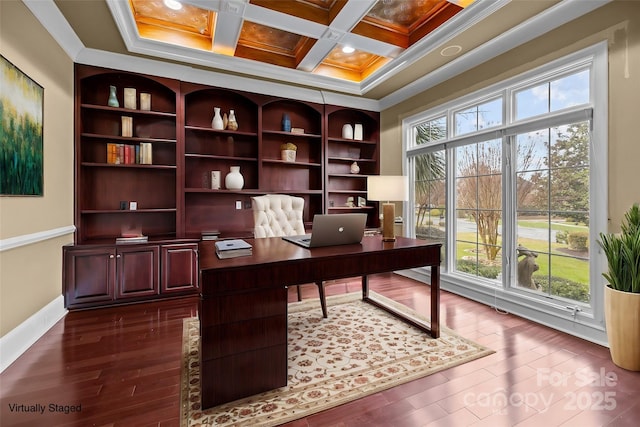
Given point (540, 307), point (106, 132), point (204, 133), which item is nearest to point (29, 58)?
point (106, 132)

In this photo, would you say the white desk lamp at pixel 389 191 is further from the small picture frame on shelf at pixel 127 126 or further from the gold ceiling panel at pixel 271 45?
the small picture frame on shelf at pixel 127 126

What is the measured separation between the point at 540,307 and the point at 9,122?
14.2 feet

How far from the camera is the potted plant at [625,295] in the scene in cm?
191

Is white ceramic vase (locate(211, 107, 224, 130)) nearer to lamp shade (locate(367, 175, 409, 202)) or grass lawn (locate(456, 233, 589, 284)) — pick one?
lamp shade (locate(367, 175, 409, 202))

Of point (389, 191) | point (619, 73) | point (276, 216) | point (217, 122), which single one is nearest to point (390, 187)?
point (389, 191)

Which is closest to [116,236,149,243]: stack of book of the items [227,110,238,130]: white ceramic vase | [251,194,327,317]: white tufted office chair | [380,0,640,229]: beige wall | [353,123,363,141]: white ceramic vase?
[251,194,327,317]: white tufted office chair

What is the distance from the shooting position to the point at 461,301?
129 inches

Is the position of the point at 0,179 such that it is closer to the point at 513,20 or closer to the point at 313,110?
the point at 313,110

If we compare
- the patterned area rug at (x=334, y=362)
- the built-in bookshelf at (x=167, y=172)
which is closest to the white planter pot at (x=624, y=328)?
the patterned area rug at (x=334, y=362)

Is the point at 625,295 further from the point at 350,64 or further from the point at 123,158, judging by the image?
the point at 123,158

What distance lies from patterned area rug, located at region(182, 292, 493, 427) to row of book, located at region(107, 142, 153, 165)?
1.93 meters

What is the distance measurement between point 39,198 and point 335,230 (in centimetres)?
239

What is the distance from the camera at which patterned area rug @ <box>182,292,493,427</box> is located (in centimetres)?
157

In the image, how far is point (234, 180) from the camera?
391 centimetres
